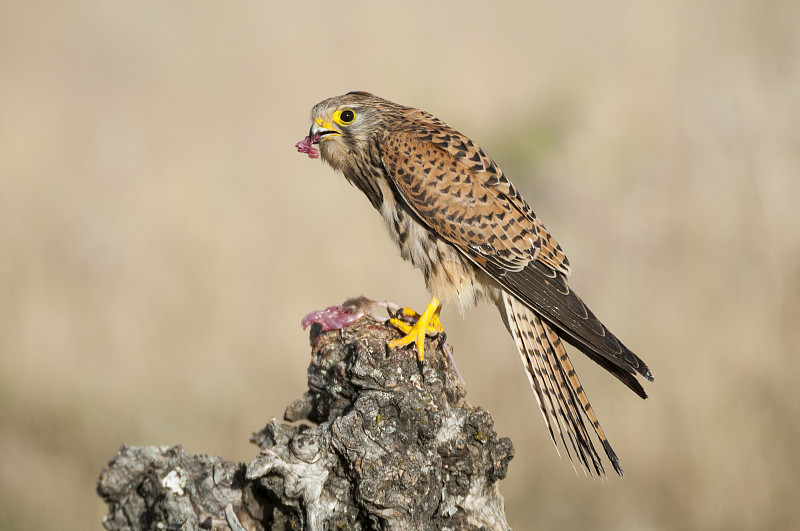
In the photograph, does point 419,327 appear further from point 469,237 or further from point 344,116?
point 344,116

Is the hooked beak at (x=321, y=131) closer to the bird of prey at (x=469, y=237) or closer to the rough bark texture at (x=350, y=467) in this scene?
the bird of prey at (x=469, y=237)

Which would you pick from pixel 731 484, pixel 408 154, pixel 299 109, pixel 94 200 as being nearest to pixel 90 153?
pixel 94 200

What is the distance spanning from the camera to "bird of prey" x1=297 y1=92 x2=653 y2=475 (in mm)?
2926

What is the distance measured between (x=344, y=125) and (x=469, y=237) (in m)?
0.80

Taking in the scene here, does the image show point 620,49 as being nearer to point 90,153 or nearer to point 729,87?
point 729,87

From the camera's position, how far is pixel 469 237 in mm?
3137

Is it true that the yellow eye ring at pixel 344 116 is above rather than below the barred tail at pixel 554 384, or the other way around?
above

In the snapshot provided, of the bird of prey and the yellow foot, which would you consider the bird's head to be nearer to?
the bird of prey

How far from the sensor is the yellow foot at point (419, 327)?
2.64m

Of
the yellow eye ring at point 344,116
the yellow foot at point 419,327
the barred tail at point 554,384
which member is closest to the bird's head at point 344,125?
the yellow eye ring at point 344,116

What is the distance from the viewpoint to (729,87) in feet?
19.5

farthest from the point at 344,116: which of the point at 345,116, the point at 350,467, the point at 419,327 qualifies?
the point at 350,467

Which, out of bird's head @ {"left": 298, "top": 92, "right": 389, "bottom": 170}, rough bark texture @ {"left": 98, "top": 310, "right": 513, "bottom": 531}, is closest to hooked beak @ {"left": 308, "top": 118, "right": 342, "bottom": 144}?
bird's head @ {"left": 298, "top": 92, "right": 389, "bottom": 170}

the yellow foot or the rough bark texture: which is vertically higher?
the yellow foot
